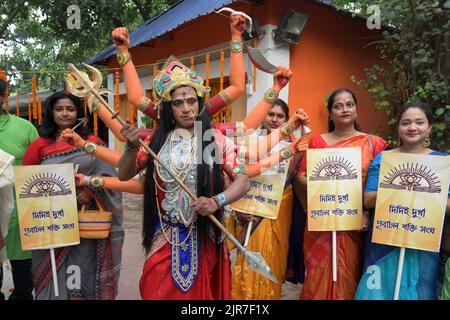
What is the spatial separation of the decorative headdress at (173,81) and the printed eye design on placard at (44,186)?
844mm

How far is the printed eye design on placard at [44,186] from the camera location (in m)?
2.40

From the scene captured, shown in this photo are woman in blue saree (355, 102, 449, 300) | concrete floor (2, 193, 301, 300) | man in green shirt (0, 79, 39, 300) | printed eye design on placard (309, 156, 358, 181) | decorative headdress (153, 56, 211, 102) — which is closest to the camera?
decorative headdress (153, 56, 211, 102)

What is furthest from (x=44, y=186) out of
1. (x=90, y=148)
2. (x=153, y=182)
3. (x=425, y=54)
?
(x=425, y=54)

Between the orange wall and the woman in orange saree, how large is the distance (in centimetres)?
289

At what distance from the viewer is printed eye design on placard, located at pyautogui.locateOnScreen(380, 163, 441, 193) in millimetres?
2104

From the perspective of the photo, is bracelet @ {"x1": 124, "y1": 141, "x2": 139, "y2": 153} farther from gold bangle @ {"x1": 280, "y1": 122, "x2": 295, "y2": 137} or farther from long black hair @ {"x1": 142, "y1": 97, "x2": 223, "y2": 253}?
gold bangle @ {"x1": 280, "y1": 122, "x2": 295, "y2": 137}

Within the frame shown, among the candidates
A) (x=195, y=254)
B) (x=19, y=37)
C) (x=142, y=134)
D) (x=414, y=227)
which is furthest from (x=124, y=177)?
(x=19, y=37)

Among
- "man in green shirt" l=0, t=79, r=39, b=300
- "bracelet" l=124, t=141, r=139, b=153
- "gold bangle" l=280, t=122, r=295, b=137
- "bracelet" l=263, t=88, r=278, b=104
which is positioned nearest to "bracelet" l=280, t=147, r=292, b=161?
"gold bangle" l=280, t=122, r=295, b=137

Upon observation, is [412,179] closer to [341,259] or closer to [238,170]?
[341,259]

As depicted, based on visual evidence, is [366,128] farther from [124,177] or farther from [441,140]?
[124,177]

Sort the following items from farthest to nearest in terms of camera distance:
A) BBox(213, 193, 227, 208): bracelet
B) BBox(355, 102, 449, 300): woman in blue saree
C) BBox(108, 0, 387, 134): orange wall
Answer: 1. BBox(108, 0, 387, 134): orange wall
2. BBox(355, 102, 449, 300): woman in blue saree
3. BBox(213, 193, 227, 208): bracelet

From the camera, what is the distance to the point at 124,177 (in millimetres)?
2131

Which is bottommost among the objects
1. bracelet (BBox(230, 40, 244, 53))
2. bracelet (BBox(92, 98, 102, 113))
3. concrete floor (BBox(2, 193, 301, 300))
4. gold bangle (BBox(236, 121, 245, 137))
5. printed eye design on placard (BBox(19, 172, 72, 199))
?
concrete floor (BBox(2, 193, 301, 300))

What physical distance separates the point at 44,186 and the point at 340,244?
189 cm
